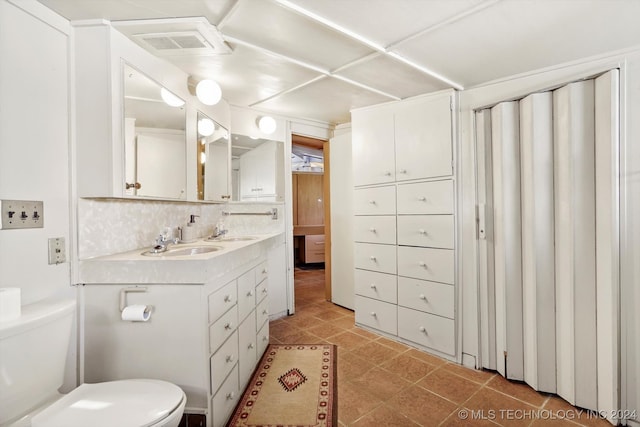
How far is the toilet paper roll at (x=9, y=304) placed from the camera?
1096 mm

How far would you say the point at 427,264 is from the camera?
97.7 inches

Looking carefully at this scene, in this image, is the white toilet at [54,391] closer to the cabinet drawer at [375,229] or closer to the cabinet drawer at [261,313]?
the cabinet drawer at [261,313]

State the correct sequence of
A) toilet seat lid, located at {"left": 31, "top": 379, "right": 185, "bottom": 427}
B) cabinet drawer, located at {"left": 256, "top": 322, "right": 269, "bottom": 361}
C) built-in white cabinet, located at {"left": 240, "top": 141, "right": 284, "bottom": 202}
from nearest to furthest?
toilet seat lid, located at {"left": 31, "top": 379, "right": 185, "bottom": 427}
cabinet drawer, located at {"left": 256, "top": 322, "right": 269, "bottom": 361}
built-in white cabinet, located at {"left": 240, "top": 141, "right": 284, "bottom": 202}

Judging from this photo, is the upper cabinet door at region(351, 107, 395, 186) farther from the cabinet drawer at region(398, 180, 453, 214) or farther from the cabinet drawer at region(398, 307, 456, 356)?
the cabinet drawer at region(398, 307, 456, 356)

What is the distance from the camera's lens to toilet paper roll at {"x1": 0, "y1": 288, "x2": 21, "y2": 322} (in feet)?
3.59

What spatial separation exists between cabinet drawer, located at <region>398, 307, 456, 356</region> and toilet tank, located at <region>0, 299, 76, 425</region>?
7.80 ft

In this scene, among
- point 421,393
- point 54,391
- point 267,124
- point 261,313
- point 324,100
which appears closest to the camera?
point 54,391

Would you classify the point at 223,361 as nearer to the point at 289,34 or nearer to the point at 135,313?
the point at 135,313

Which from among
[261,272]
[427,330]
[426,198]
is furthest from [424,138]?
[261,272]

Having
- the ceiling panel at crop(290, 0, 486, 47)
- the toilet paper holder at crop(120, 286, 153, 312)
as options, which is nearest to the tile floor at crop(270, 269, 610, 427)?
the toilet paper holder at crop(120, 286, 153, 312)

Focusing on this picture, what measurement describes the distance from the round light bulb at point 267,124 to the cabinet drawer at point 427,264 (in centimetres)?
182

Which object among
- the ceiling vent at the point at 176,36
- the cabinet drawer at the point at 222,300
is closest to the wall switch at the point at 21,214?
the cabinet drawer at the point at 222,300

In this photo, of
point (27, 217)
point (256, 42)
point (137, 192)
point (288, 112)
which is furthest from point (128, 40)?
point (288, 112)

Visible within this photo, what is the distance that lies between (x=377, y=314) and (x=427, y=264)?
77 cm
